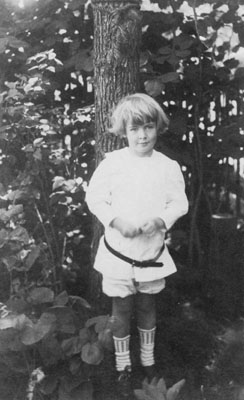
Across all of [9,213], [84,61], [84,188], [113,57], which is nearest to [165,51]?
[84,61]

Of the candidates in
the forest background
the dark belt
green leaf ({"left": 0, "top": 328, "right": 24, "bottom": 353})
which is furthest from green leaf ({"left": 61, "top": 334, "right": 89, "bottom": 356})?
the dark belt

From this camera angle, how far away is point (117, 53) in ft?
11.0

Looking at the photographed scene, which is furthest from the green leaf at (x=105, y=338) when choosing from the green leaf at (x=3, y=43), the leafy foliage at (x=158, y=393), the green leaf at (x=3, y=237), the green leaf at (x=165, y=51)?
the green leaf at (x=165, y=51)

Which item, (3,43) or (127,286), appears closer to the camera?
(127,286)

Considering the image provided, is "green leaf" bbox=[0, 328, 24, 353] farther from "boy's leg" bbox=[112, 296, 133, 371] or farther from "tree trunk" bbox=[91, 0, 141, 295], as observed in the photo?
"tree trunk" bbox=[91, 0, 141, 295]

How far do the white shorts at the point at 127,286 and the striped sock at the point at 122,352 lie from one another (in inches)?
11.0

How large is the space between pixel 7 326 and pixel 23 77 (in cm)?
147

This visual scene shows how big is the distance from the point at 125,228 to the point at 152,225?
14cm

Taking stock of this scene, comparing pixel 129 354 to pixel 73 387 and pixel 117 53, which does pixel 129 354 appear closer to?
pixel 73 387

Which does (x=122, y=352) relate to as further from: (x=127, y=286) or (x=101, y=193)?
(x=101, y=193)

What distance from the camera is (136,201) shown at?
307cm

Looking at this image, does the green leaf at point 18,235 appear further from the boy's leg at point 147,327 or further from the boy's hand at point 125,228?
the boy's leg at point 147,327

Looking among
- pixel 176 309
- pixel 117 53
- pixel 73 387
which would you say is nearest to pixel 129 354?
pixel 73 387

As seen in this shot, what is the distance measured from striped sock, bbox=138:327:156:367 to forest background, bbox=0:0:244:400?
19cm
